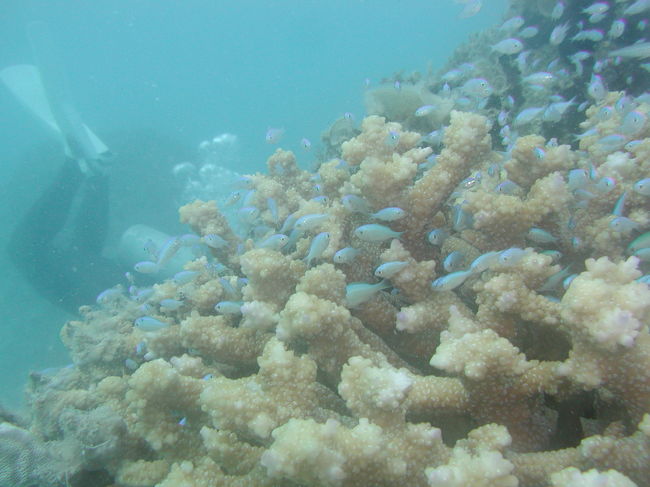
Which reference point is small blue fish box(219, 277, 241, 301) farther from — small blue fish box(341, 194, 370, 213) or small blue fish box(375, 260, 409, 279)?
small blue fish box(375, 260, 409, 279)

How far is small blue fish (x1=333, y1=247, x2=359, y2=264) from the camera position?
3057mm

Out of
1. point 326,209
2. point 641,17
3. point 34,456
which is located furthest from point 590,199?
point 641,17

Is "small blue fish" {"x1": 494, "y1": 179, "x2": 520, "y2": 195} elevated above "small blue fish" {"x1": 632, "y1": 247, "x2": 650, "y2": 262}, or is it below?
above

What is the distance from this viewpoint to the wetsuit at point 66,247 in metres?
17.8

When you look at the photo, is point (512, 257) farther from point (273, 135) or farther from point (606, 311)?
point (273, 135)

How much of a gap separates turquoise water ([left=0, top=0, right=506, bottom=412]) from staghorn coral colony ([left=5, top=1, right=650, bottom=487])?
4.73 m

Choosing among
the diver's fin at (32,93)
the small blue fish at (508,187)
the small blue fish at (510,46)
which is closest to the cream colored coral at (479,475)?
the small blue fish at (508,187)

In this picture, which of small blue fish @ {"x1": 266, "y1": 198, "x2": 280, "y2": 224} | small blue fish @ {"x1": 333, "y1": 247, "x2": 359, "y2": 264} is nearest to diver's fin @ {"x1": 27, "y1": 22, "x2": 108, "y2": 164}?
small blue fish @ {"x1": 266, "y1": 198, "x2": 280, "y2": 224}

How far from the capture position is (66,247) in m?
18.1

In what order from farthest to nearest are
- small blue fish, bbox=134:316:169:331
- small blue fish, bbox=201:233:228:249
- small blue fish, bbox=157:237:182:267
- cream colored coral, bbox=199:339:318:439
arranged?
small blue fish, bbox=157:237:182:267 → small blue fish, bbox=201:233:228:249 → small blue fish, bbox=134:316:169:331 → cream colored coral, bbox=199:339:318:439

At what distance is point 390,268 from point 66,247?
1993 centimetres

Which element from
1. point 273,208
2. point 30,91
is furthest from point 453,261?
point 30,91

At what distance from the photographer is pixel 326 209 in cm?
384

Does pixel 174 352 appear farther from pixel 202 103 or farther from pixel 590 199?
pixel 202 103
